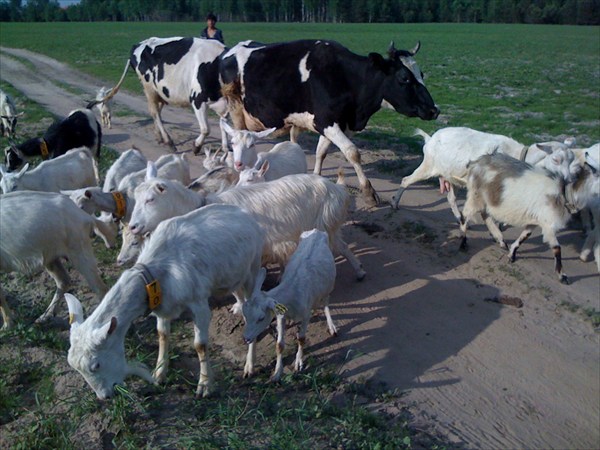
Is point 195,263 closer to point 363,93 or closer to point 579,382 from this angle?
point 579,382

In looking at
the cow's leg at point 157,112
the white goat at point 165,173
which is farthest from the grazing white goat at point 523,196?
the cow's leg at point 157,112

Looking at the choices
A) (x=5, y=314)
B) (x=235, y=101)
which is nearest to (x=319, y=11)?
(x=235, y=101)

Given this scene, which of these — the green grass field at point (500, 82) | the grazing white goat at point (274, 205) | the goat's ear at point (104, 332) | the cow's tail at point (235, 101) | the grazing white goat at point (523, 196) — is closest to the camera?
the goat's ear at point (104, 332)

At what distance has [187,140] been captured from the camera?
48.2 feet

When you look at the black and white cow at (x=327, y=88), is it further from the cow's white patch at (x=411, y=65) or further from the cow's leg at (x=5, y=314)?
the cow's leg at (x=5, y=314)

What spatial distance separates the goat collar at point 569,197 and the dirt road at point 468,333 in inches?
33.2

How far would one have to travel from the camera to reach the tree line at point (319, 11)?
87875mm

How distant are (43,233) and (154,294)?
1.98 m

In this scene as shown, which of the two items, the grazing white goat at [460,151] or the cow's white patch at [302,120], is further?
the cow's white patch at [302,120]

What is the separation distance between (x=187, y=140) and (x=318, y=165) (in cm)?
491

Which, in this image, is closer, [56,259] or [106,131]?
[56,259]

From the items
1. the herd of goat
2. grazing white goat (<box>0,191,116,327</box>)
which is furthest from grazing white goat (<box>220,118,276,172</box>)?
grazing white goat (<box>0,191,116,327</box>)

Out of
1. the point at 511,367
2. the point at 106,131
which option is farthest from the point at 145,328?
the point at 106,131

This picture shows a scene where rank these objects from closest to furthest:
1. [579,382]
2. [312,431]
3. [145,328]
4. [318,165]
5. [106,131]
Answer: [312,431]
[579,382]
[145,328]
[318,165]
[106,131]
